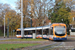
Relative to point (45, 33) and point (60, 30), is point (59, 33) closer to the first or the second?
point (60, 30)

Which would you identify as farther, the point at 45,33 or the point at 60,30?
the point at 45,33

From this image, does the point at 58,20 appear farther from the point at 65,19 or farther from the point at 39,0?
the point at 39,0

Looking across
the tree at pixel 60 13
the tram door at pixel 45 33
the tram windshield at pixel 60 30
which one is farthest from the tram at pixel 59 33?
the tree at pixel 60 13

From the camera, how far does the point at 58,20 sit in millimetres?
53938

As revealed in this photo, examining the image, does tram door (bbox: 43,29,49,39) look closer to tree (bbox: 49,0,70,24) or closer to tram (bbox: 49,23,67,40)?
tram (bbox: 49,23,67,40)

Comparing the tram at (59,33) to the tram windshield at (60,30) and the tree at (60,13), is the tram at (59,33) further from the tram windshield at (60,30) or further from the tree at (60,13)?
the tree at (60,13)

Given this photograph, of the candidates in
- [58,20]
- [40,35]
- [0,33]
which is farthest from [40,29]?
[0,33]

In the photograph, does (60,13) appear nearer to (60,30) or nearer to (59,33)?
(60,30)

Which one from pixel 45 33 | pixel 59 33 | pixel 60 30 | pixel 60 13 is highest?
pixel 60 13

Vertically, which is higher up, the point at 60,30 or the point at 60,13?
the point at 60,13

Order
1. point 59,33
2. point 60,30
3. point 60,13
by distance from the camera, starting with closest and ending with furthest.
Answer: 1. point 59,33
2. point 60,30
3. point 60,13

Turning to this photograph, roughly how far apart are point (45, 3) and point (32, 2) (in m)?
3.06

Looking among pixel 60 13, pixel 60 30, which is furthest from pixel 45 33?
pixel 60 13

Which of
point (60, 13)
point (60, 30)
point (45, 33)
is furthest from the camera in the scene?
point (60, 13)
